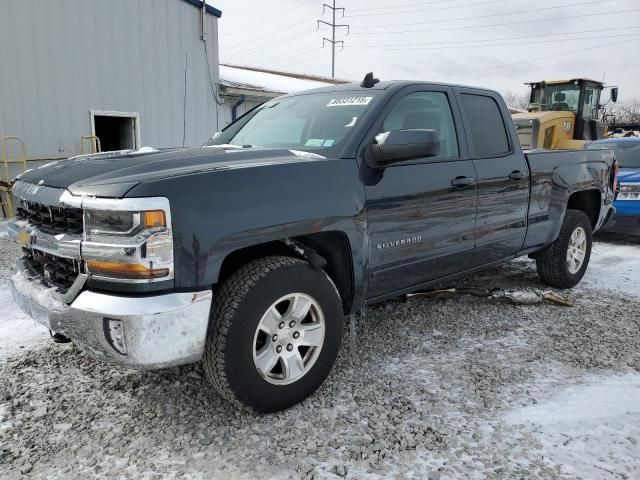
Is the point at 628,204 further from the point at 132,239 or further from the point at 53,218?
the point at 53,218

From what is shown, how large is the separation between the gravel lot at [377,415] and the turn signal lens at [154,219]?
1.07m

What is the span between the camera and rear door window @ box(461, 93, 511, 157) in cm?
397

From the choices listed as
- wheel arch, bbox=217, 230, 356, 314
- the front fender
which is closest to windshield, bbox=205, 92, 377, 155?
the front fender

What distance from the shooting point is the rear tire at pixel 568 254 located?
4.94 metres

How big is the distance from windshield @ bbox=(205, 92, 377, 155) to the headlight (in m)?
1.17

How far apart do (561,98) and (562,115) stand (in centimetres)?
154

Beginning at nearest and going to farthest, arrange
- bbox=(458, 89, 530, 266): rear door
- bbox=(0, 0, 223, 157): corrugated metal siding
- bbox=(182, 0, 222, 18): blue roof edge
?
bbox=(458, 89, 530, 266): rear door, bbox=(0, 0, 223, 157): corrugated metal siding, bbox=(182, 0, 222, 18): blue roof edge

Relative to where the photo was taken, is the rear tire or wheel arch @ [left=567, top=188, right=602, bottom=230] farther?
wheel arch @ [left=567, top=188, right=602, bottom=230]

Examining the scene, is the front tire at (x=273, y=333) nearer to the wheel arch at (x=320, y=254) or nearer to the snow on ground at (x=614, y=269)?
the wheel arch at (x=320, y=254)

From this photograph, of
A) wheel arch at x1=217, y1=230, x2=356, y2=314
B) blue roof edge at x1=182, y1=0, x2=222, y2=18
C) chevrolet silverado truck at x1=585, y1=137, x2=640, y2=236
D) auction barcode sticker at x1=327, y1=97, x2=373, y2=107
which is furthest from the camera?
blue roof edge at x1=182, y1=0, x2=222, y2=18

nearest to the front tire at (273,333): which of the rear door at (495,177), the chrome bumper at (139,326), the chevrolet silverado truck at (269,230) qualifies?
the chevrolet silverado truck at (269,230)

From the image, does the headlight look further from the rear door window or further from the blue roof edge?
the blue roof edge

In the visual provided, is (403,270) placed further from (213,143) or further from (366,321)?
(213,143)

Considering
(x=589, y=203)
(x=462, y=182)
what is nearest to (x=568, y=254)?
(x=589, y=203)
